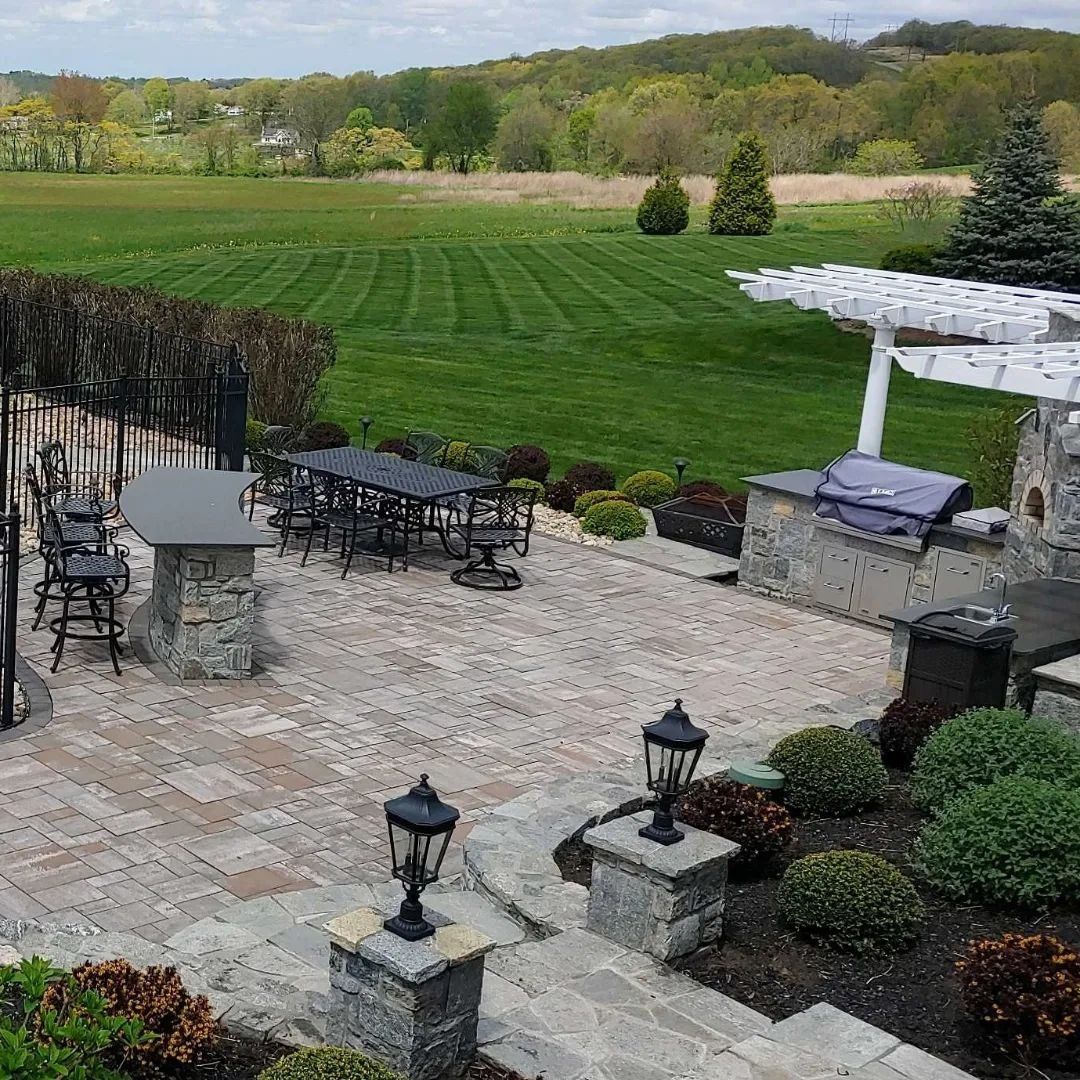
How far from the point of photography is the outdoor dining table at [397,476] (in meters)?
13.7

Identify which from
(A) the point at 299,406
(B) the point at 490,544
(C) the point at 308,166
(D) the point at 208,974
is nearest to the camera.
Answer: (D) the point at 208,974

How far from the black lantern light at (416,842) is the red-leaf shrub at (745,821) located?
7.58ft

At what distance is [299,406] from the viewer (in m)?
19.7

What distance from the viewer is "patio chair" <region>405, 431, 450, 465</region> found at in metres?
17.0

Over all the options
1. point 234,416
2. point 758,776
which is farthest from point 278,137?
point 758,776

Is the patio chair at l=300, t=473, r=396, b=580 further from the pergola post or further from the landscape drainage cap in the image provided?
the landscape drainage cap

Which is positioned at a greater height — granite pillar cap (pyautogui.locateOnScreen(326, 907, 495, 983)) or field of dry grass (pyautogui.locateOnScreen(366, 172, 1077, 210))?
field of dry grass (pyautogui.locateOnScreen(366, 172, 1077, 210))

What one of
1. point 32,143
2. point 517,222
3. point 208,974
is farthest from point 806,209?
point 208,974

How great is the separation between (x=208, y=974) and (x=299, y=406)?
14.3 metres

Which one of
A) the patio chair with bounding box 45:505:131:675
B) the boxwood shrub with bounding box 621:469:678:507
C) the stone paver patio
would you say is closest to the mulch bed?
the stone paver patio

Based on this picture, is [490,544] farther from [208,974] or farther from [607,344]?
[607,344]

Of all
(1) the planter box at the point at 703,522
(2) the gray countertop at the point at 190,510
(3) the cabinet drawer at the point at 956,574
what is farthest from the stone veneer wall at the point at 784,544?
(2) the gray countertop at the point at 190,510

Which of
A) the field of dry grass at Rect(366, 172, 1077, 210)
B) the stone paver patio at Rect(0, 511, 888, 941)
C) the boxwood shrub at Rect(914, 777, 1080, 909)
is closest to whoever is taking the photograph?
the boxwood shrub at Rect(914, 777, 1080, 909)

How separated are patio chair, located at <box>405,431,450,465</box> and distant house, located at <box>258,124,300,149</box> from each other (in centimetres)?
5458
